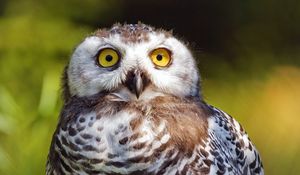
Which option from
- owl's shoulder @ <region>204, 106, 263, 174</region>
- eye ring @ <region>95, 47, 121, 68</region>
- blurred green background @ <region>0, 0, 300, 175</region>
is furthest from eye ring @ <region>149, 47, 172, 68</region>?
blurred green background @ <region>0, 0, 300, 175</region>

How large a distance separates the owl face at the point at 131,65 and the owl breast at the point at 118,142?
80 mm

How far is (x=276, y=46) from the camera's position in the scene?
6215 millimetres

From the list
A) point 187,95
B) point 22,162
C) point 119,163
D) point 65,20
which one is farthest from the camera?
point 65,20

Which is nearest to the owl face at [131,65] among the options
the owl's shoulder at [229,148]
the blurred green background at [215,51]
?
the owl's shoulder at [229,148]

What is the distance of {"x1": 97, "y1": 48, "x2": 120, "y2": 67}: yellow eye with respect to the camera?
2723mm

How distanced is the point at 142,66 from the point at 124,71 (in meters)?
0.06

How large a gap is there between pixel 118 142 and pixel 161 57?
31 centimetres

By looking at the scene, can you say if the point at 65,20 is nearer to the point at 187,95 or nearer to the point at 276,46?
the point at 276,46

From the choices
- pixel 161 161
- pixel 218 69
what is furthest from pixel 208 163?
pixel 218 69

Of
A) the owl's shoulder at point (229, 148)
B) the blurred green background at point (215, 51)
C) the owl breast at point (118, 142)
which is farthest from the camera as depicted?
the blurred green background at point (215, 51)

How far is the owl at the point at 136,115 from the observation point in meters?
2.62

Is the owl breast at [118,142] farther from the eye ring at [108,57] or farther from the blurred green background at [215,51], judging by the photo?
the blurred green background at [215,51]

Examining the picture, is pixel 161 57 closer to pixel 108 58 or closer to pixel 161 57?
pixel 161 57

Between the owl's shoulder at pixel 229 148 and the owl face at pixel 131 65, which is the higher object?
the owl face at pixel 131 65
